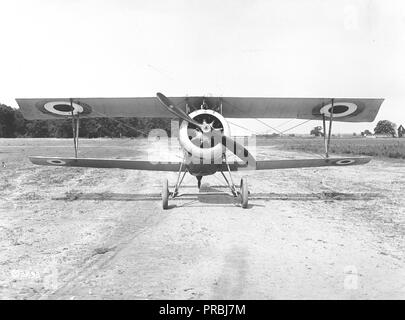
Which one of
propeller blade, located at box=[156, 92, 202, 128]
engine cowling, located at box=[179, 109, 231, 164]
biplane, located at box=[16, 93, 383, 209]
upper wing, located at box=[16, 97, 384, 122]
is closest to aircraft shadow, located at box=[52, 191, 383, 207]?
biplane, located at box=[16, 93, 383, 209]

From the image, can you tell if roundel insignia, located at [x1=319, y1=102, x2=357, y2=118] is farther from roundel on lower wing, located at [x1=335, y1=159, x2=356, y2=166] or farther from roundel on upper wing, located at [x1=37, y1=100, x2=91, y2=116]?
roundel on upper wing, located at [x1=37, y1=100, x2=91, y2=116]

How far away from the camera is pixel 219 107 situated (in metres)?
11.8

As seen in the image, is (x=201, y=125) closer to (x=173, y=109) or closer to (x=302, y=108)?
(x=173, y=109)

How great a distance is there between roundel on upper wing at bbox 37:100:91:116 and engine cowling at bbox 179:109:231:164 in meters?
3.08

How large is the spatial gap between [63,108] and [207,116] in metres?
4.06

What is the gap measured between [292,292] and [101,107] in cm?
893

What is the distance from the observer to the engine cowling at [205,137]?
416 inches

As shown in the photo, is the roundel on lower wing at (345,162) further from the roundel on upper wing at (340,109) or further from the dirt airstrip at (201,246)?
the roundel on upper wing at (340,109)

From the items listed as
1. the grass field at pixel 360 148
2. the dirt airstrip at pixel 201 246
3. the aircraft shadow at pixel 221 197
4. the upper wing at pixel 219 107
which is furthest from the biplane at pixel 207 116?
the grass field at pixel 360 148

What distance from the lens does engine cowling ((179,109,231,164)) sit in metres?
10.6

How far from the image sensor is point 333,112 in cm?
1263

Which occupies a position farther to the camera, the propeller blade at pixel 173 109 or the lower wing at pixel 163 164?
the lower wing at pixel 163 164
